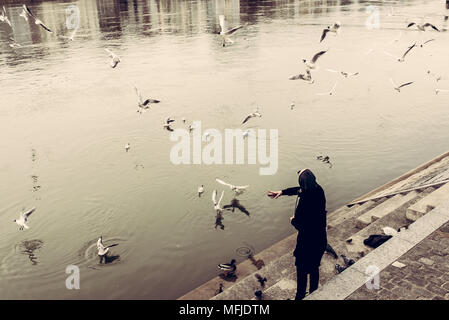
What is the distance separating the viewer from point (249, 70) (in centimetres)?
2750

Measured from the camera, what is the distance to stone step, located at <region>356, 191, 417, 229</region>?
9211 millimetres

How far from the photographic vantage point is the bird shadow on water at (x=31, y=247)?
32.9 ft

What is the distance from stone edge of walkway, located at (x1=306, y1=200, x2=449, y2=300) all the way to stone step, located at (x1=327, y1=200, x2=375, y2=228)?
234 cm

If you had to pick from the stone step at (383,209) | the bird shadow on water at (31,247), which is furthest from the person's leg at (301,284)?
the bird shadow on water at (31,247)

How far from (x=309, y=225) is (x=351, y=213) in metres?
4.79

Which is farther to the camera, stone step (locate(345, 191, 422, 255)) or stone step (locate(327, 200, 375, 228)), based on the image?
stone step (locate(327, 200, 375, 228))

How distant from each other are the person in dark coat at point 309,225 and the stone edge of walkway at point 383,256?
0.35 m

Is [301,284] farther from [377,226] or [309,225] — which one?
[377,226]

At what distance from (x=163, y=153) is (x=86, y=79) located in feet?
45.8

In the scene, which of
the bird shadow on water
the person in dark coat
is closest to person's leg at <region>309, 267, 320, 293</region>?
the person in dark coat

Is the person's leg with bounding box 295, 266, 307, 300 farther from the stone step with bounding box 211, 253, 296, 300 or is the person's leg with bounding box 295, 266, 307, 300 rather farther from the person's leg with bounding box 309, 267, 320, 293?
the stone step with bounding box 211, 253, 296, 300

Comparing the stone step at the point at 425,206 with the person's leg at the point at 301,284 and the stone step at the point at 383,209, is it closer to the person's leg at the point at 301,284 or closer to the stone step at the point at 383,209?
the stone step at the point at 383,209

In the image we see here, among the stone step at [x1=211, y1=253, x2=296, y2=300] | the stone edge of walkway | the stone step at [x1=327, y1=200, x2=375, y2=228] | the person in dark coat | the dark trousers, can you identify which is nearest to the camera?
the person in dark coat

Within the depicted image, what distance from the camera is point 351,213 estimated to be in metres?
10.4
